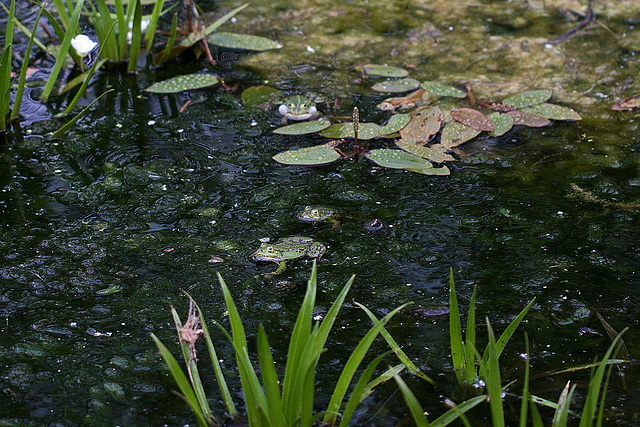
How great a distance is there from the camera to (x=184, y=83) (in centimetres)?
247

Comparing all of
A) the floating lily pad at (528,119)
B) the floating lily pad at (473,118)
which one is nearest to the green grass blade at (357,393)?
the floating lily pad at (473,118)

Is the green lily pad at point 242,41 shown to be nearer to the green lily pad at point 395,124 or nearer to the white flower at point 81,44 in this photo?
the white flower at point 81,44

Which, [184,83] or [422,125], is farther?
[184,83]

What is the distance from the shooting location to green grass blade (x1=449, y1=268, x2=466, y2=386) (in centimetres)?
108

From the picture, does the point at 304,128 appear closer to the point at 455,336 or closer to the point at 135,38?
the point at 135,38

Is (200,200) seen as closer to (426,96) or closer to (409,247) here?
(409,247)

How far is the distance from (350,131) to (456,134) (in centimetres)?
39

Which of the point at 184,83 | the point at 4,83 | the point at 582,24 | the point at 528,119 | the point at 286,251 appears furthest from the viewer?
the point at 582,24

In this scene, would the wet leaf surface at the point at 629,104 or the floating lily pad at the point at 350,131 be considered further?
the wet leaf surface at the point at 629,104

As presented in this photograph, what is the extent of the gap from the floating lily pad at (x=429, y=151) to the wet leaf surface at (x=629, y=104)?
31.3 inches

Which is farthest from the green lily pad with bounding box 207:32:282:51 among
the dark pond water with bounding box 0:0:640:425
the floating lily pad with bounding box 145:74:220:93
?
the floating lily pad with bounding box 145:74:220:93

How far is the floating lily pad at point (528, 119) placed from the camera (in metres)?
2.21

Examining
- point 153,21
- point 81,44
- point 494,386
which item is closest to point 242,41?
point 153,21

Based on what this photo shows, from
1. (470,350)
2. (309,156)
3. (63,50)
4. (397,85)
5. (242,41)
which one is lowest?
(470,350)
